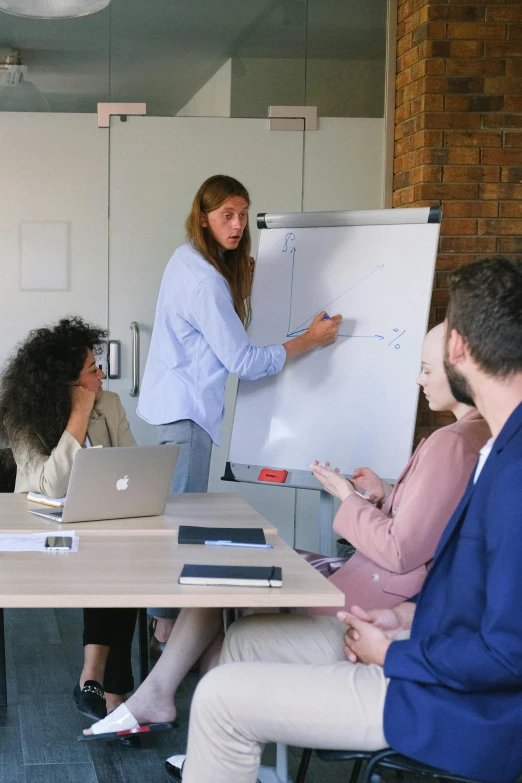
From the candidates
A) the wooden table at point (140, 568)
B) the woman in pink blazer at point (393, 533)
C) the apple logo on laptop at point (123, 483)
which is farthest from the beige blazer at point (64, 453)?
the woman in pink blazer at point (393, 533)

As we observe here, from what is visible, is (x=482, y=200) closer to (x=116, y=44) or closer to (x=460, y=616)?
(x=116, y=44)

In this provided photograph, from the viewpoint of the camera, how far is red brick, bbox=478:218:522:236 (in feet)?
13.9

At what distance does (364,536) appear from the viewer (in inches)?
83.4

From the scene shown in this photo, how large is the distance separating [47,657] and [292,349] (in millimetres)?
1453

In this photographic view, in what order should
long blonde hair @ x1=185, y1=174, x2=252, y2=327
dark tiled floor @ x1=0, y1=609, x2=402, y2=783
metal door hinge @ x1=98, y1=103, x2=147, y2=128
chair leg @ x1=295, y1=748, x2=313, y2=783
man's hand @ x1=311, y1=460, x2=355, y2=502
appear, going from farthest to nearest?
1. metal door hinge @ x1=98, y1=103, x2=147, y2=128
2. long blonde hair @ x1=185, y1=174, x2=252, y2=327
3. dark tiled floor @ x1=0, y1=609, x2=402, y2=783
4. man's hand @ x1=311, y1=460, x2=355, y2=502
5. chair leg @ x1=295, y1=748, x2=313, y2=783

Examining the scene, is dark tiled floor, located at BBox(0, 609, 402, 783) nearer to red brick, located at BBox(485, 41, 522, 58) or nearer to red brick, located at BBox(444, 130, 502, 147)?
red brick, located at BBox(444, 130, 502, 147)

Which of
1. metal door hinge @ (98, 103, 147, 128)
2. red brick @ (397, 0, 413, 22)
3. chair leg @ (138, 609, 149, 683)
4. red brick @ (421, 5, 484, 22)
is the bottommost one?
chair leg @ (138, 609, 149, 683)

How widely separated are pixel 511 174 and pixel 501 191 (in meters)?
0.09

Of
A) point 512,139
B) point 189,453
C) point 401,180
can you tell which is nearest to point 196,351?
→ point 189,453

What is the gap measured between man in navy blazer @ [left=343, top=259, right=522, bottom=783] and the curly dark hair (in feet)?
4.62

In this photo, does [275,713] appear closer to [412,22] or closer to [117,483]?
[117,483]

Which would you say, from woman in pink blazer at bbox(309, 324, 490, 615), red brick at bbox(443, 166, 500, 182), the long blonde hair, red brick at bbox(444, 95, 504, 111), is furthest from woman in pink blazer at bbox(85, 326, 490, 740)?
red brick at bbox(444, 95, 504, 111)

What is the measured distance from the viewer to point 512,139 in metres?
4.23

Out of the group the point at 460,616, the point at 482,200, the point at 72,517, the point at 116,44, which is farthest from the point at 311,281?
the point at 460,616
